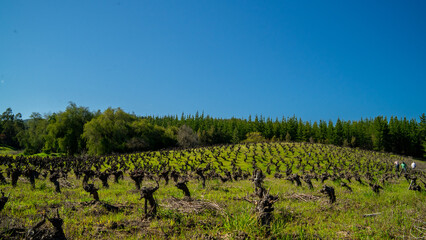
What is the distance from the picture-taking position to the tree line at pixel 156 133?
63625 millimetres

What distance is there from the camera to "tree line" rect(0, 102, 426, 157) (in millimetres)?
63625

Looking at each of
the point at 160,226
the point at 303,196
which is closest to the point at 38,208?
the point at 160,226

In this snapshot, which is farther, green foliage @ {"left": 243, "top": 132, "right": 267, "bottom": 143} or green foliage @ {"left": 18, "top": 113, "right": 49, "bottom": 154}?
green foliage @ {"left": 243, "top": 132, "right": 267, "bottom": 143}

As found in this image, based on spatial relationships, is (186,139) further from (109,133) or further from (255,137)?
(255,137)

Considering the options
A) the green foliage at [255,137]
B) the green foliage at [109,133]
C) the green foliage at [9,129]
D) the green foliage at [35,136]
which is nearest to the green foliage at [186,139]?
the green foliage at [109,133]

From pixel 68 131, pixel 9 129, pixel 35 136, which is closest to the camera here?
pixel 68 131

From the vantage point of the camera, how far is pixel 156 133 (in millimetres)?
80000

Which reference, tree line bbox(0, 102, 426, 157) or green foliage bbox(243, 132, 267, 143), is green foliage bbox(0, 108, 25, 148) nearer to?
tree line bbox(0, 102, 426, 157)

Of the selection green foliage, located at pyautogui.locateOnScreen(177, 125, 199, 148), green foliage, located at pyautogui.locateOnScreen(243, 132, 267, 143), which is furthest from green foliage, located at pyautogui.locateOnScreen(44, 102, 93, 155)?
green foliage, located at pyautogui.locateOnScreen(243, 132, 267, 143)

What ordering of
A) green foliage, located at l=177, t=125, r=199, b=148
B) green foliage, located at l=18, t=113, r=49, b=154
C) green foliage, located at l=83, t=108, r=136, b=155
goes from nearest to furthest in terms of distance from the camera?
1. green foliage, located at l=83, t=108, r=136, b=155
2. green foliage, located at l=18, t=113, r=49, b=154
3. green foliage, located at l=177, t=125, r=199, b=148

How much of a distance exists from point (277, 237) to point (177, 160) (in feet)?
135

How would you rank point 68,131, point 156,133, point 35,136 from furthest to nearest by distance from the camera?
point 156,133 → point 35,136 → point 68,131

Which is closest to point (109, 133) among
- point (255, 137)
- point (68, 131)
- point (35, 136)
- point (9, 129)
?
point (68, 131)

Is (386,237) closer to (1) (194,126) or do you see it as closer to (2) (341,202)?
(2) (341,202)
